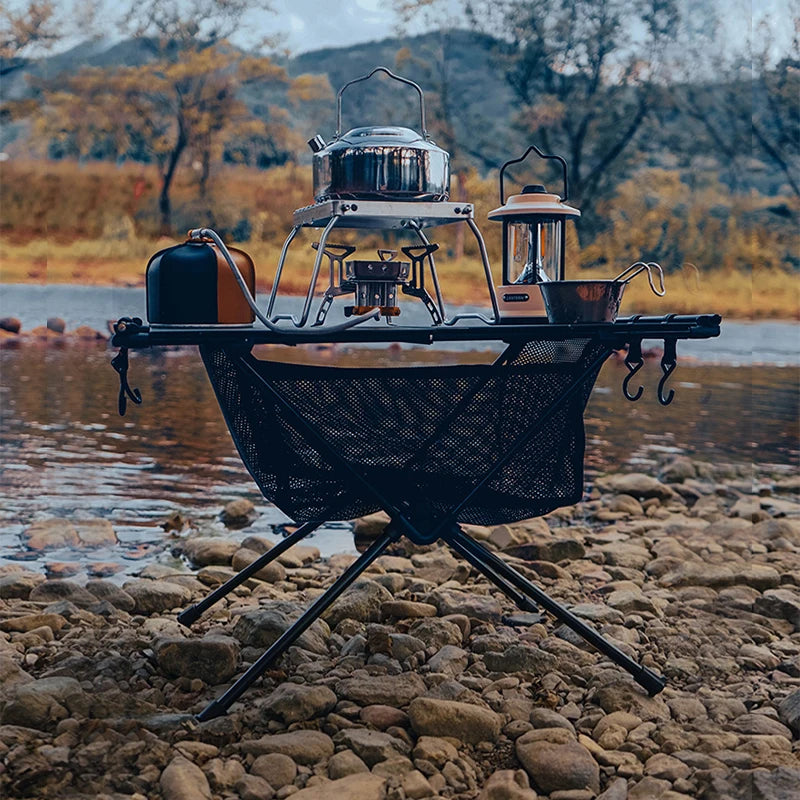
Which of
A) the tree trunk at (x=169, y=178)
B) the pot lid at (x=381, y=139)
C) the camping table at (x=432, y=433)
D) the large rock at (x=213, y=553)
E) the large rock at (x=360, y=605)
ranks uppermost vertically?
the tree trunk at (x=169, y=178)

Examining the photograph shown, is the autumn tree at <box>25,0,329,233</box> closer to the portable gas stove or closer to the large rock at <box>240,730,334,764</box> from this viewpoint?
the portable gas stove

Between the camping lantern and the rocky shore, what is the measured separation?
656mm

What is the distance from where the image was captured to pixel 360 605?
7.27ft

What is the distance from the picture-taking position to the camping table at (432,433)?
1.80 metres

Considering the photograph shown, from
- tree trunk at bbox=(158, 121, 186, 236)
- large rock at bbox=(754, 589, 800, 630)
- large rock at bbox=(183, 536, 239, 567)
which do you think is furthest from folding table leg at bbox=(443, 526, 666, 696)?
tree trunk at bbox=(158, 121, 186, 236)

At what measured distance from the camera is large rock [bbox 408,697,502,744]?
1683mm

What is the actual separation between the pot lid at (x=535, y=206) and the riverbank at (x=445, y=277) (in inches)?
222

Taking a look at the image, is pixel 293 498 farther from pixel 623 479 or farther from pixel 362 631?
pixel 623 479

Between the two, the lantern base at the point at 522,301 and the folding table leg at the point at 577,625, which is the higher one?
the lantern base at the point at 522,301

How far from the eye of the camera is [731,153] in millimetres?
9250

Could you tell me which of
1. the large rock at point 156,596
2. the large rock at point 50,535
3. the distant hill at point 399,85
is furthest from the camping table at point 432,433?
the distant hill at point 399,85

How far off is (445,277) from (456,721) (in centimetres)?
661

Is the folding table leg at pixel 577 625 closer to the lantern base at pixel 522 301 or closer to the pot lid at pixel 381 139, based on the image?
the lantern base at pixel 522 301

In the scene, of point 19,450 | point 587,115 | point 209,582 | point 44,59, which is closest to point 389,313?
point 209,582
